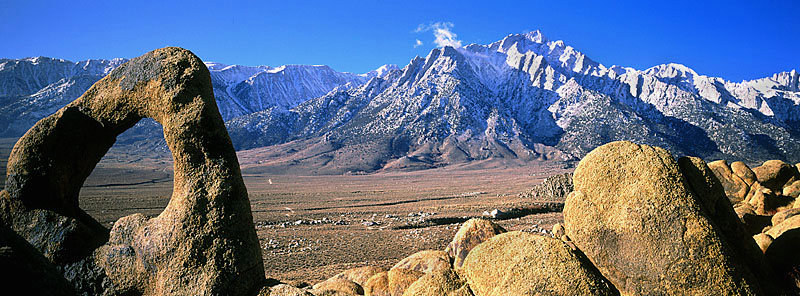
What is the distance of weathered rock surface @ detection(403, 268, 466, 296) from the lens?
4.93m

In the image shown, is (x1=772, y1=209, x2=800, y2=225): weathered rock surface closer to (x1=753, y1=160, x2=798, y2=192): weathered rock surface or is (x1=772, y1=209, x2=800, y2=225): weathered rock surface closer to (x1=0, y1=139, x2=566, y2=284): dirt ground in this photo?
(x1=753, y1=160, x2=798, y2=192): weathered rock surface

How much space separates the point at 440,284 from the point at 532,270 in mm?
1325

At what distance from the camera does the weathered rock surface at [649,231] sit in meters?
4.12

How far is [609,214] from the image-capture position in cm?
471


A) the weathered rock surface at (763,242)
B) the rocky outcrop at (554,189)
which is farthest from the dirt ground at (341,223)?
the weathered rock surface at (763,242)

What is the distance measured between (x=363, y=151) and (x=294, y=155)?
87.6 feet

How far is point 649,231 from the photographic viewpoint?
14.2 ft

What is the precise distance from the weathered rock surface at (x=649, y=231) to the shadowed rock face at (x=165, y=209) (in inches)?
175

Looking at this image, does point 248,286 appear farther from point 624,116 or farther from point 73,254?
point 624,116

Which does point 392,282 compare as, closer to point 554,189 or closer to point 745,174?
point 745,174

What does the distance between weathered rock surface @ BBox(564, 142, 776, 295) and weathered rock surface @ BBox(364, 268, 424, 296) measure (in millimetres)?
4514

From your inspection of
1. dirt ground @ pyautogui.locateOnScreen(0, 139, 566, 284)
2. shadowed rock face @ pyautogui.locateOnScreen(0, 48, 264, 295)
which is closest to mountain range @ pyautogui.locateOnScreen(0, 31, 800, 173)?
dirt ground @ pyautogui.locateOnScreen(0, 139, 566, 284)

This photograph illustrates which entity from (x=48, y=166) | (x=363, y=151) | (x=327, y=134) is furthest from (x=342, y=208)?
(x=327, y=134)

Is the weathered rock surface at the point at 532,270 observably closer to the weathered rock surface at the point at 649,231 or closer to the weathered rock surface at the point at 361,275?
the weathered rock surface at the point at 649,231
